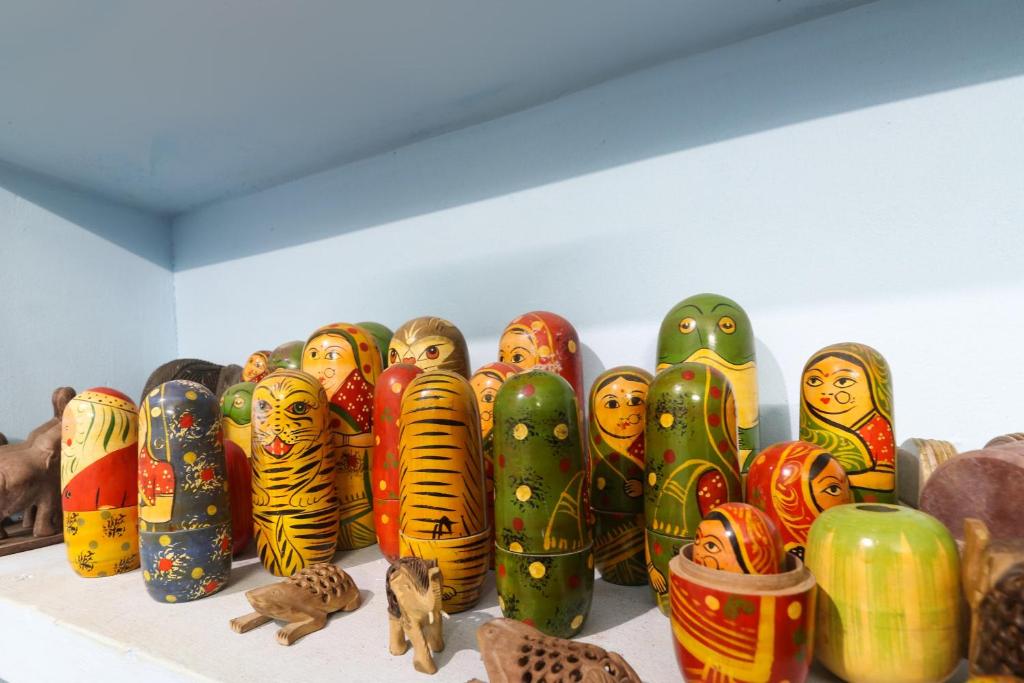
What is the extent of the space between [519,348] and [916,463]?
537mm

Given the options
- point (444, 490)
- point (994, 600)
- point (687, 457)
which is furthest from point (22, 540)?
point (994, 600)

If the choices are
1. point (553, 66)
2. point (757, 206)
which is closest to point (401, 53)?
→ point (553, 66)

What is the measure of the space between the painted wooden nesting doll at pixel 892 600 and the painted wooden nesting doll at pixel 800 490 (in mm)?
86

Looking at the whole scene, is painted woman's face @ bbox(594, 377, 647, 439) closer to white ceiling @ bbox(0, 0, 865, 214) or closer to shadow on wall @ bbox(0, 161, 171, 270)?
white ceiling @ bbox(0, 0, 865, 214)

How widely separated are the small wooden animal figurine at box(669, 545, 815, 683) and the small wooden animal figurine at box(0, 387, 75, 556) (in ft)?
3.38

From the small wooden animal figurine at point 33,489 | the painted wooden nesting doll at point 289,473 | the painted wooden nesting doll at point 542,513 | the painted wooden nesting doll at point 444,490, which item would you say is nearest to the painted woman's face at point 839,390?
the painted wooden nesting doll at point 542,513

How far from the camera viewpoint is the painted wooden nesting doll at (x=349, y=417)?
0.88m

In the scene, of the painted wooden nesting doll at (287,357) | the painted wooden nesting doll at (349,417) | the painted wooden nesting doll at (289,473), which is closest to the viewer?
the painted wooden nesting doll at (289,473)

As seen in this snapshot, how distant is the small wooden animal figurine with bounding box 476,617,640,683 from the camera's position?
1.53 feet

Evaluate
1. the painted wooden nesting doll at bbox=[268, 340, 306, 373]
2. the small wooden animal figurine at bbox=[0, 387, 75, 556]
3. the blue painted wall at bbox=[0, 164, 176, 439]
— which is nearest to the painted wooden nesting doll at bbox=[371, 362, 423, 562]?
the painted wooden nesting doll at bbox=[268, 340, 306, 373]

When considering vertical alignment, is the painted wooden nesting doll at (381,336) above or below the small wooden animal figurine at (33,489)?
above

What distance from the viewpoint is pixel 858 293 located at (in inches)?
34.0

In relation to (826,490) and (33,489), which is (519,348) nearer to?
(826,490)

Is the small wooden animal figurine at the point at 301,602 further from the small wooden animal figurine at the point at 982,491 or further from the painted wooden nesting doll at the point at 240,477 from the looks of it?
the small wooden animal figurine at the point at 982,491
